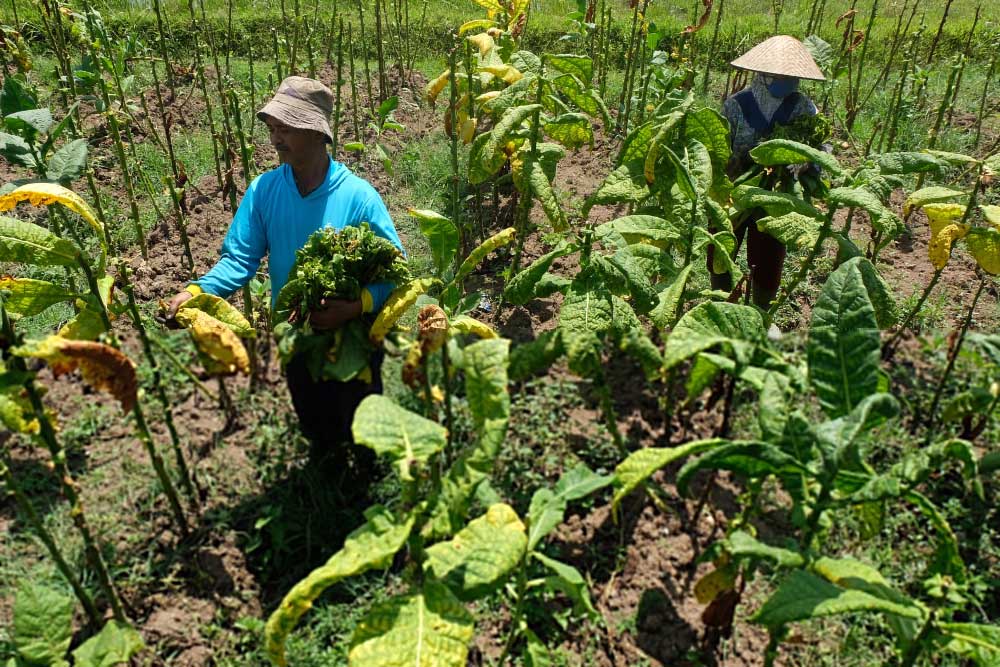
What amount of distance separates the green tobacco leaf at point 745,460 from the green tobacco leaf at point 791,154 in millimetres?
1206

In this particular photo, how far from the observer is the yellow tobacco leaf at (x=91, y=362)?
5.88 ft

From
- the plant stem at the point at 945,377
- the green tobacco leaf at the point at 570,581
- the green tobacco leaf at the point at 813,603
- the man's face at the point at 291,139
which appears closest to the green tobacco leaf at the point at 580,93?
the man's face at the point at 291,139

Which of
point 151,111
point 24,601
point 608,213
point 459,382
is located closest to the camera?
point 24,601

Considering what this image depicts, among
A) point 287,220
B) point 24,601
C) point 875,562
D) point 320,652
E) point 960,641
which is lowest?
point 320,652

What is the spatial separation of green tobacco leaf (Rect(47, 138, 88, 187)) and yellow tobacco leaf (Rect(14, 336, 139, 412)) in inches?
31.8

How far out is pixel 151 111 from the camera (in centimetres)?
626

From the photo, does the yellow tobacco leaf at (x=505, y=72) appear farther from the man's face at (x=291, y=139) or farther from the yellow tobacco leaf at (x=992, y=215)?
the yellow tobacco leaf at (x=992, y=215)

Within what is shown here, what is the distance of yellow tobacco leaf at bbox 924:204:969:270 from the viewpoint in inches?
126

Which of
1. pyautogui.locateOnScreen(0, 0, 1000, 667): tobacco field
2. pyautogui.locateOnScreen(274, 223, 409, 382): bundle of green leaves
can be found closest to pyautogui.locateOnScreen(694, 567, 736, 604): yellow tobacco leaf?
pyautogui.locateOnScreen(0, 0, 1000, 667): tobacco field

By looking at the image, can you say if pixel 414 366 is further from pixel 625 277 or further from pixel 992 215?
pixel 992 215

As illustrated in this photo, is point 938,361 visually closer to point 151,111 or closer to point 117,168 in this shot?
point 117,168

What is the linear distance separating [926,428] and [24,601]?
3578 millimetres

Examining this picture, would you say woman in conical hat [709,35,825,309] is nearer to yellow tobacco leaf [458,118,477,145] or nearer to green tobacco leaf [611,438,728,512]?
yellow tobacco leaf [458,118,477,145]

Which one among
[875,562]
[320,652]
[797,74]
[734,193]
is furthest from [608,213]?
[320,652]
